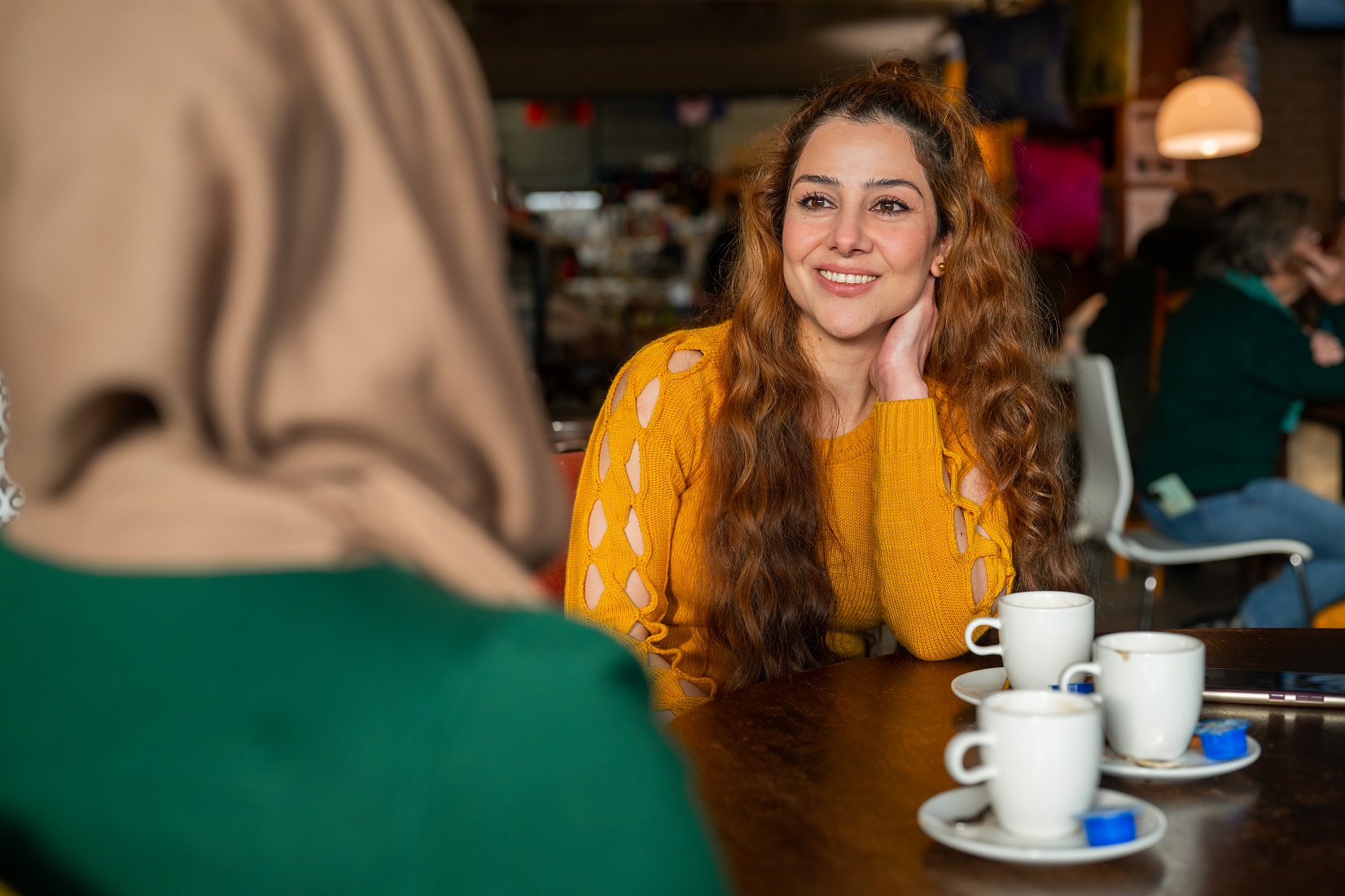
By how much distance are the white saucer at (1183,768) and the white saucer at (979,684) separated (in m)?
0.20

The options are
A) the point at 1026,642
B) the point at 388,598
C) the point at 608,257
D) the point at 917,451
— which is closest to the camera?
the point at 388,598

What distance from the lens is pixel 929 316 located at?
182cm

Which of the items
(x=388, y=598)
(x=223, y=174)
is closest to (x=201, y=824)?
(x=388, y=598)

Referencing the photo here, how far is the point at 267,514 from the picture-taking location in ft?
1.57

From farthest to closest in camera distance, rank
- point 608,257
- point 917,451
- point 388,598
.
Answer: point 608,257 < point 917,451 < point 388,598

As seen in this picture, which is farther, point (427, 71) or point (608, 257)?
point (608, 257)

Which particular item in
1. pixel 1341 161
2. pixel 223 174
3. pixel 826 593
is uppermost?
pixel 1341 161

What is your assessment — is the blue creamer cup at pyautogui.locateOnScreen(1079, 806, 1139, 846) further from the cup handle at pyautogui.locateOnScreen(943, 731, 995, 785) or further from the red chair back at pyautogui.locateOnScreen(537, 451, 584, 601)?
the red chair back at pyautogui.locateOnScreen(537, 451, 584, 601)

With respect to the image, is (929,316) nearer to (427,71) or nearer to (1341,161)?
(427,71)

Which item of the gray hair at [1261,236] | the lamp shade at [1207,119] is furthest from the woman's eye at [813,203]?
the lamp shade at [1207,119]

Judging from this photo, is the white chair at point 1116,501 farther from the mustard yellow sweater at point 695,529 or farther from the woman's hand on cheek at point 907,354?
the mustard yellow sweater at point 695,529

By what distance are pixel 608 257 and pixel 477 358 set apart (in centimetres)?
980

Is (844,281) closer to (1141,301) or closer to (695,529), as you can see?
(695,529)

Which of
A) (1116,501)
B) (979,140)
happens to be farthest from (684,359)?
(1116,501)
